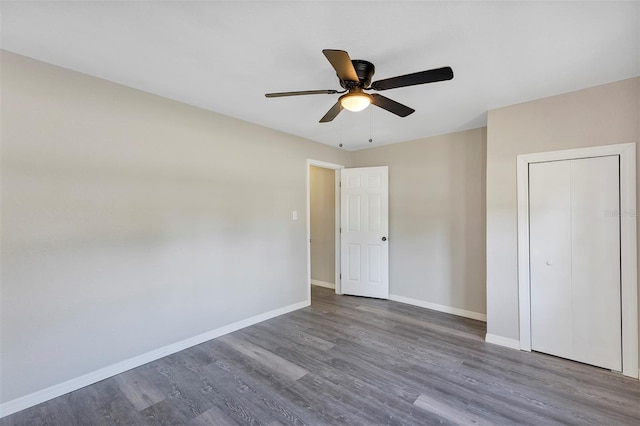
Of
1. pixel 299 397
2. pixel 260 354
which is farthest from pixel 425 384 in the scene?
pixel 260 354

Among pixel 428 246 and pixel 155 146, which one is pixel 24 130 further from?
pixel 428 246

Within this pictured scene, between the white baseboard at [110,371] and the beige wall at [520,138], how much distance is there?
2835 mm

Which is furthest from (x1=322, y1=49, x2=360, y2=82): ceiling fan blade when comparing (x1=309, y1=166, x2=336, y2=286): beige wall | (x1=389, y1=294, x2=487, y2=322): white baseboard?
(x1=389, y1=294, x2=487, y2=322): white baseboard

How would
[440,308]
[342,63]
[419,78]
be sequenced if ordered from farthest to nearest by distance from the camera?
[440,308] < [419,78] < [342,63]

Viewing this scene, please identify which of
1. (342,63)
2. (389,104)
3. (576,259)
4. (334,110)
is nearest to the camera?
(342,63)

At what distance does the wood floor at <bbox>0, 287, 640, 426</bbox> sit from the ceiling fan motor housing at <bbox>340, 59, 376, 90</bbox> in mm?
2326

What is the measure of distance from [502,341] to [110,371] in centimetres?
378

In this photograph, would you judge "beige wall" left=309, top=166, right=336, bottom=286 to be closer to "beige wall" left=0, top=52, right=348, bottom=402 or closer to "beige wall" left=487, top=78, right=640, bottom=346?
"beige wall" left=0, top=52, right=348, bottom=402

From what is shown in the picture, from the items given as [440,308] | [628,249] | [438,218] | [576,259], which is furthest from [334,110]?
[440,308]

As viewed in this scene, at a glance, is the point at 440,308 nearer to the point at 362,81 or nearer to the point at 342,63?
the point at 362,81

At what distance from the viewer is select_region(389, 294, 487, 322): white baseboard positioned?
11.9 feet

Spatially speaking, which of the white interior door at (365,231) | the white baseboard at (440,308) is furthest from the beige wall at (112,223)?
the white baseboard at (440,308)

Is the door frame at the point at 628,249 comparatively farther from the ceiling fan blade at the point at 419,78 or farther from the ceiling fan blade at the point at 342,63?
the ceiling fan blade at the point at 342,63

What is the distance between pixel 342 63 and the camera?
1.60 metres
